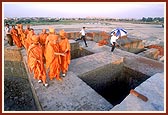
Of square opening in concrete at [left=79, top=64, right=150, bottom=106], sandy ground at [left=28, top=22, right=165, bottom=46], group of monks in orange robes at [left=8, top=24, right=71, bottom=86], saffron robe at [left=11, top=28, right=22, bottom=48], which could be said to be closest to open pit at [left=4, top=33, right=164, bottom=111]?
square opening in concrete at [left=79, top=64, right=150, bottom=106]

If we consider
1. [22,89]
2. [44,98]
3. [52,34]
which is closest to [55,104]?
[44,98]

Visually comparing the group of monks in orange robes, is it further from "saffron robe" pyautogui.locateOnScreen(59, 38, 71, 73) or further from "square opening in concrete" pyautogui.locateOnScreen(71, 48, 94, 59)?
"square opening in concrete" pyautogui.locateOnScreen(71, 48, 94, 59)

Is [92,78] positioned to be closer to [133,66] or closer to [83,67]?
[83,67]

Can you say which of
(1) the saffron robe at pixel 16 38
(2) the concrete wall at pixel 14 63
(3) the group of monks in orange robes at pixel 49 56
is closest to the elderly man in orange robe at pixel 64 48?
(3) the group of monks in orange robes at pixel 49 56

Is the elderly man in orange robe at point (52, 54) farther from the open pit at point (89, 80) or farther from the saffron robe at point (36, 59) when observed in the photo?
the open pit at point (89, 80)

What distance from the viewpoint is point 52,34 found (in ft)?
14.7

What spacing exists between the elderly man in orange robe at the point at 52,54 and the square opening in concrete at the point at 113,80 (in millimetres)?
1270

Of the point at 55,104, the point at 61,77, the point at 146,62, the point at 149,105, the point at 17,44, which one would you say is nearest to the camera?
the point at 149,105

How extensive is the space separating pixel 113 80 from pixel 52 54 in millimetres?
3487

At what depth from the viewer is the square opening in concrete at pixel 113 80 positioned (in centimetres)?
586

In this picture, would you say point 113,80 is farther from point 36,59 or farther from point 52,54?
A: point 36,59

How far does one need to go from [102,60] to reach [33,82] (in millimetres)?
3111

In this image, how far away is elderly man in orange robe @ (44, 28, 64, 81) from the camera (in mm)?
4353

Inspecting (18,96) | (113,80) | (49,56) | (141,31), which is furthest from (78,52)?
(141,31)
